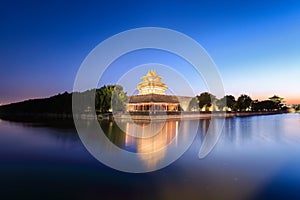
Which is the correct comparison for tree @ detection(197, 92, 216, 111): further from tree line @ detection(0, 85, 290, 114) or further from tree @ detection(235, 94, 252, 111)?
tree @ detection(235, 94, 252, 111)

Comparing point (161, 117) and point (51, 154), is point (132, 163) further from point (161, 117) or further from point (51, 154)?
point (161, 117)

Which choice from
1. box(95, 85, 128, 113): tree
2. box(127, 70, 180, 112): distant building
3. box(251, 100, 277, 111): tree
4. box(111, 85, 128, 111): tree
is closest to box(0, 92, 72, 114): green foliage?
box(95, 85, 128, 113): tree

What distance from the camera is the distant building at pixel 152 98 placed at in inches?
1678

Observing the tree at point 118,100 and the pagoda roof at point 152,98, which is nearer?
the tree at point 118,100

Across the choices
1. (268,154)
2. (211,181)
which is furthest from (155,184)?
(268,154)

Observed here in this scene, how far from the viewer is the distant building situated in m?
42.6

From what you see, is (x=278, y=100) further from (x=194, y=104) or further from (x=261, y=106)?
(x=194, y=104)

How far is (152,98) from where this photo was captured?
42.0 m

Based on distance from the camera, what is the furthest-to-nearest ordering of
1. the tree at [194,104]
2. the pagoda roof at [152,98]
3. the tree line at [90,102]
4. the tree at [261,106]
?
the tree at [261,106] → the tree at [194,104] → the pagoda roof at [152,98] → the tree line at [90,102]

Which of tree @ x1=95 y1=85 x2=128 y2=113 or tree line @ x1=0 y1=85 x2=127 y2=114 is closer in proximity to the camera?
tree @ x1=95 y1=85 x2=128 y2=113

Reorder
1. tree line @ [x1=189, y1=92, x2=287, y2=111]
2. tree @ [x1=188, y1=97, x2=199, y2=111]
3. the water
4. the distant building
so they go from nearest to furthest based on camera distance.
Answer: the water, the distant building, tree @ [x1=188, y1=97, x2=199, y2=111], tree line @ [x1=189, y1=92, x2=287, y2=111]

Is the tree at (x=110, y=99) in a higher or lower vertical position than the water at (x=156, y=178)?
higher

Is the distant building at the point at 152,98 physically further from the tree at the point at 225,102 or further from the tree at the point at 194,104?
the tree at the point at 225,102

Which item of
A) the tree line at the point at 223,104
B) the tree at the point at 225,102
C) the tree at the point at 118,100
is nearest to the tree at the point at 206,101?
the tree line at the point at 223,104
